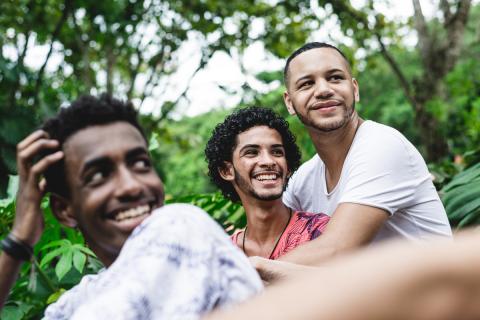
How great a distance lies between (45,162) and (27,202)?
0.52 feet

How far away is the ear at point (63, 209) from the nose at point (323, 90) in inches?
65.7

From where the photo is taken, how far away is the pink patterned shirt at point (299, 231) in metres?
2.66

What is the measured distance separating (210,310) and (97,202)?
17.9 inches

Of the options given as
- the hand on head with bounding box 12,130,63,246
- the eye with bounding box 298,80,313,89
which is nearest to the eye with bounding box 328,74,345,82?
the eye with bounding box 298,80,313,89

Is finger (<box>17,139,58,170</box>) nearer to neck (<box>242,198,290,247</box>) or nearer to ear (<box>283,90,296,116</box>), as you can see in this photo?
neck (<box>242,198,290,247</box>)

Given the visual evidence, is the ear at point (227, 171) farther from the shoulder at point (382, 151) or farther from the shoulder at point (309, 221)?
the shoulder at point (382, 151)

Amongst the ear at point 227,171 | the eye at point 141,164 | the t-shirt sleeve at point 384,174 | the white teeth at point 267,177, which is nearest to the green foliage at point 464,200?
the t-shirt sleeve at point 384,174

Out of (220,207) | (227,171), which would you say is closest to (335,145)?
(227,171)

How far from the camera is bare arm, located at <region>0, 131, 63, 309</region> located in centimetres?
154

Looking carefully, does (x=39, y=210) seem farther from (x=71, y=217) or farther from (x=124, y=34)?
(x=124, y=34)

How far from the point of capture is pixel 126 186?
1419 mm

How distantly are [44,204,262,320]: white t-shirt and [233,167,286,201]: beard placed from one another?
1.54 meters

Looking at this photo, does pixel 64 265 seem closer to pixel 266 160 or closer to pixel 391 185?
pixel 266 160

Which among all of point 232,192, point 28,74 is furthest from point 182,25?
point 232,192
